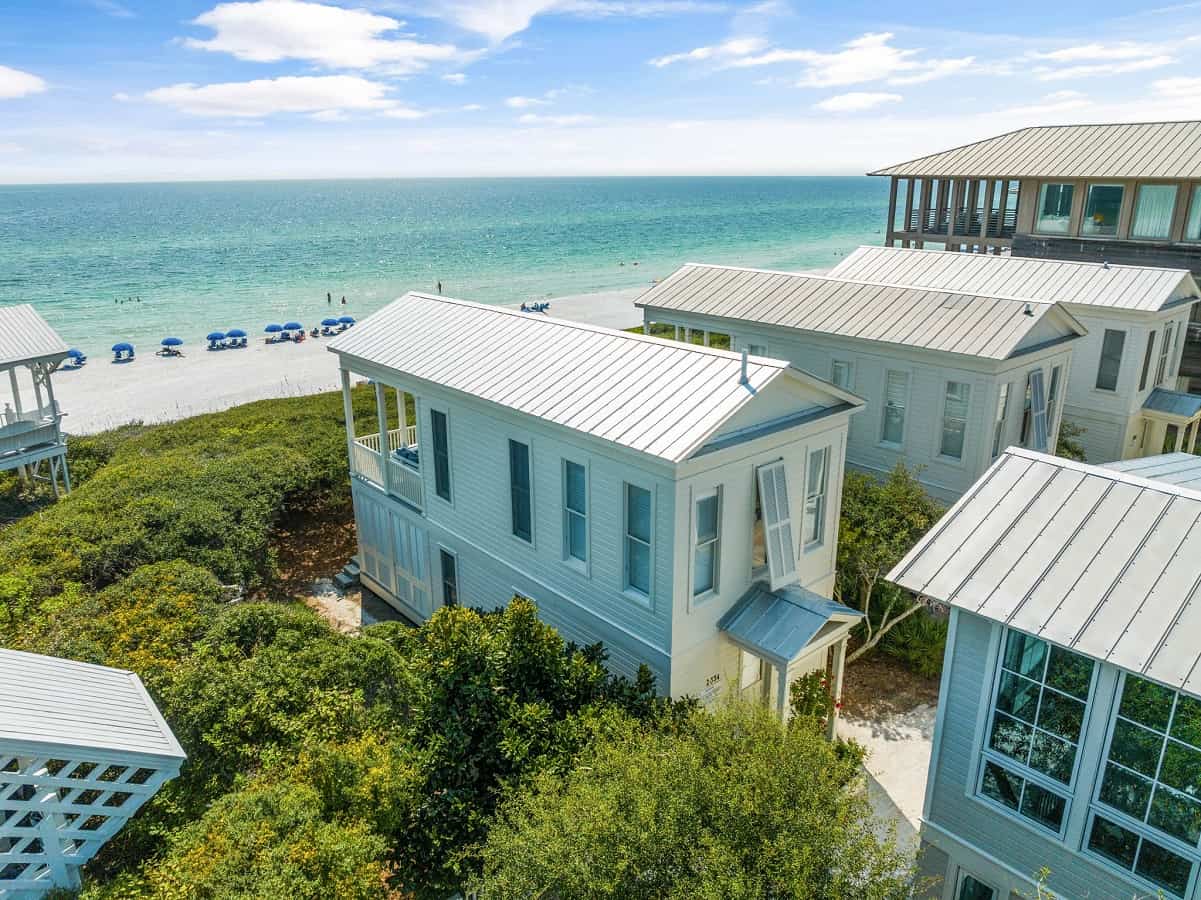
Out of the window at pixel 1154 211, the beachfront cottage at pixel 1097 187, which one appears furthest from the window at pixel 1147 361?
the window at pixel 1154 211

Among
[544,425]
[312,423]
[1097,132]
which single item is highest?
[1097,132]

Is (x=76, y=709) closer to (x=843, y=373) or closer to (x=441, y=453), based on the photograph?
(x=441, y=453)

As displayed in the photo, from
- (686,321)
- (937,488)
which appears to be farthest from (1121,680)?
(686,321)

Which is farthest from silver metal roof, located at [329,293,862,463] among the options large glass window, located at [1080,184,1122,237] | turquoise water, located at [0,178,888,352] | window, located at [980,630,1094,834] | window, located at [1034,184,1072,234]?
turquoise water, located at [0,178,888,352]

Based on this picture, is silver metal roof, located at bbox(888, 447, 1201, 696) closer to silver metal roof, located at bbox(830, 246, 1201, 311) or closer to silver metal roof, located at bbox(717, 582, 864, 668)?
silver metal roof, located at bbox(717, 582, 864, 668)

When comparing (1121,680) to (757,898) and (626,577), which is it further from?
(626,577)
